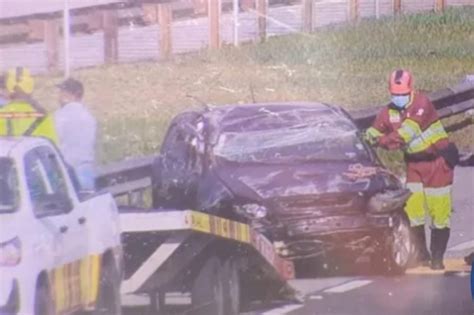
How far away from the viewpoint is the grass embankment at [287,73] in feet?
22.4

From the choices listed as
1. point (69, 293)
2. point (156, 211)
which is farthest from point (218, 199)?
point (69, 293)

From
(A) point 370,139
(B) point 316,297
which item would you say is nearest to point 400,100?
(A) point 370,139

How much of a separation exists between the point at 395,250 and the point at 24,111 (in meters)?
1.63

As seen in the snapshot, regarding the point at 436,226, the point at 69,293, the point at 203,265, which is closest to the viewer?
the point at 69,293

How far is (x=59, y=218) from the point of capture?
647cm

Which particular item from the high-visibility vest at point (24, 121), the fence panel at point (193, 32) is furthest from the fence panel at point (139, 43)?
the high-visibility vest at point (24, 121)

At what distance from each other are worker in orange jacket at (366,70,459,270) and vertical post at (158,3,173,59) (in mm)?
835

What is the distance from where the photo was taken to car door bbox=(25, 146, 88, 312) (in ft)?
21.0

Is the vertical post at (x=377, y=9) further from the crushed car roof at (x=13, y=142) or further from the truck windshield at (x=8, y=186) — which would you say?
the truck windshield at (x=8, y=186)

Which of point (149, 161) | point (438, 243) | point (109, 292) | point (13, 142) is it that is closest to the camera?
point (13, 142)

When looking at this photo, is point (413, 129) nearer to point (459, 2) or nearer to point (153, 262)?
point (459, 2)

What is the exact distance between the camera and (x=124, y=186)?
676cm

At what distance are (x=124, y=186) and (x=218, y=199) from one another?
36 cm

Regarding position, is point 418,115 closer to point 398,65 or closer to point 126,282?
point 398,65
